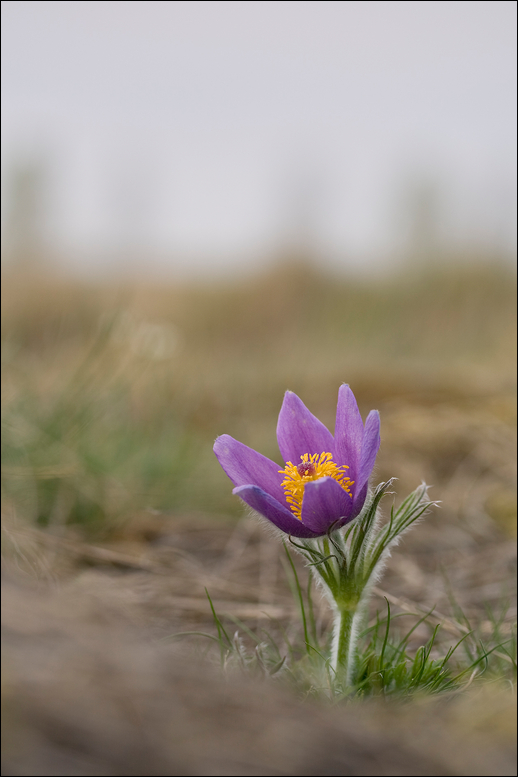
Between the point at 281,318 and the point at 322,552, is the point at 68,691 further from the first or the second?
the point at 281,318

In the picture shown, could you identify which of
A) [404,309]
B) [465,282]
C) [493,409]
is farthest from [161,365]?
[465,282]

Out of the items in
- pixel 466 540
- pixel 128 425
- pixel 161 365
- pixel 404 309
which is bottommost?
pixel 466 540

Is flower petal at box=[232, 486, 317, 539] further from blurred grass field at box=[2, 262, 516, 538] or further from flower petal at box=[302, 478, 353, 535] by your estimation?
blurred grass field at box=[2, 262, 516, 538]

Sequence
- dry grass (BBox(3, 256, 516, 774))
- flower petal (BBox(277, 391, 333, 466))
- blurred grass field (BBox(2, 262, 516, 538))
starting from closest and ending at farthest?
flower petal (BBox(277, 391, 333, 466))
dry grass (BBox(3, 256, 516, 774))
blurred grass field (BBox(2, 262, 516, 538))

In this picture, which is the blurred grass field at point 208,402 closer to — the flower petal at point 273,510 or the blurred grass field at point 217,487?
the blurred grass field at point 217,487

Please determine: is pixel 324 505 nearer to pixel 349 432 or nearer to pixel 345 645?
pixel 349 432

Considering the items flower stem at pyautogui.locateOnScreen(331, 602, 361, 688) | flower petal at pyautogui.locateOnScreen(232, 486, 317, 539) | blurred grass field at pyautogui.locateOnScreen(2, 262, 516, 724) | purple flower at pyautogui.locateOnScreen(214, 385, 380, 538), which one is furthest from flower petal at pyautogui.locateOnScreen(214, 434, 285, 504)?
blurred grass field at pyautogui.locateOnScreen(2, 262, 516, 724)

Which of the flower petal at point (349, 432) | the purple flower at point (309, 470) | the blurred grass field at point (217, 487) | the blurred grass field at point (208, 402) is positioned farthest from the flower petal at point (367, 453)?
the blurred grass field at point (208, 402)
